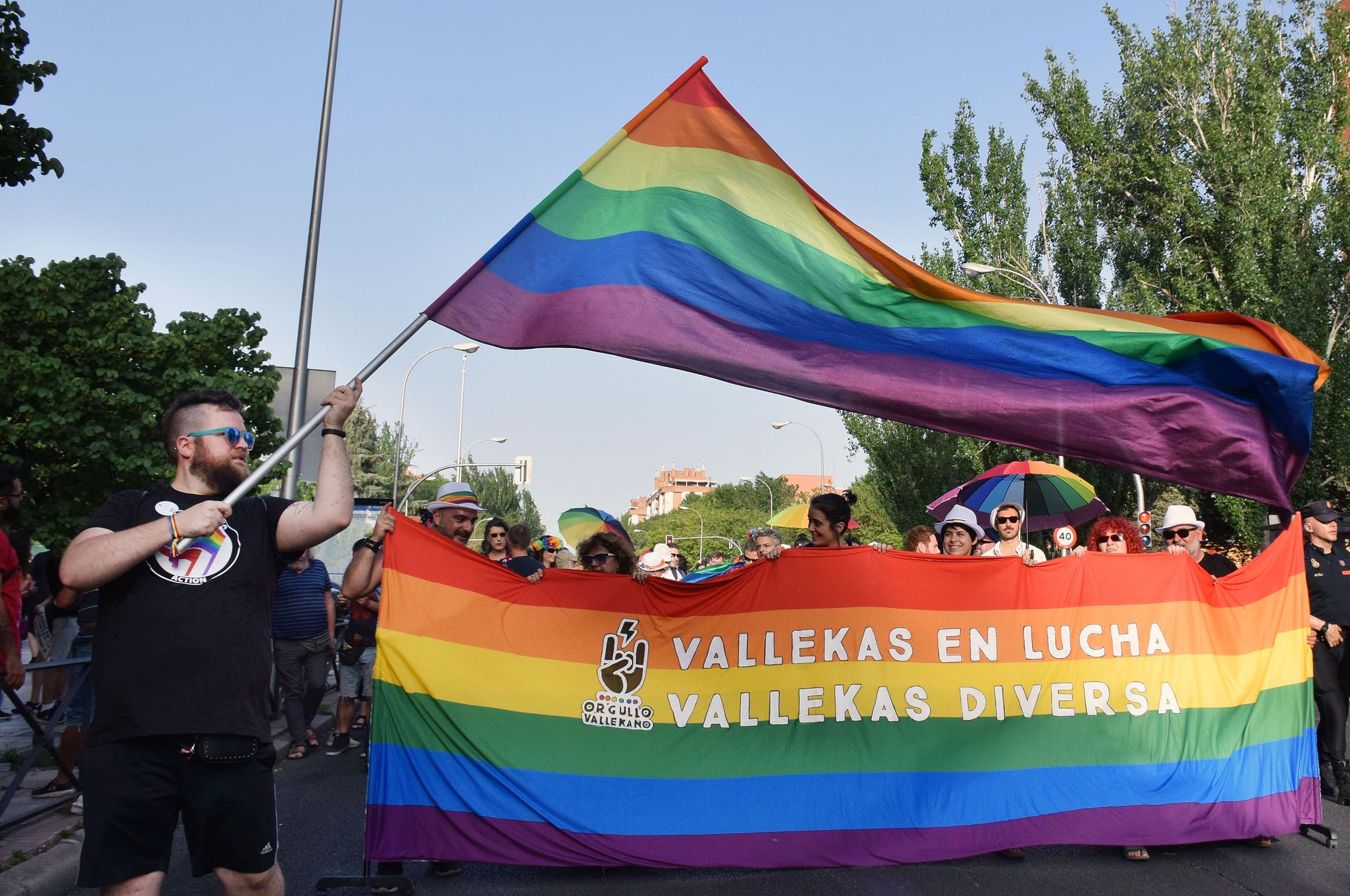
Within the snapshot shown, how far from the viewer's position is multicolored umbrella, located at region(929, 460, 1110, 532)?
1156 centimetres

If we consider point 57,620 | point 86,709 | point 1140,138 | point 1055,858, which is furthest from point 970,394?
point 1140,138

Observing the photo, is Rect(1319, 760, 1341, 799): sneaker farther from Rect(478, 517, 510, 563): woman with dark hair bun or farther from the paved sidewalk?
the paved sidewalk

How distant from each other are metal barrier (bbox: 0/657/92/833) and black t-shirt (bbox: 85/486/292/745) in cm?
293

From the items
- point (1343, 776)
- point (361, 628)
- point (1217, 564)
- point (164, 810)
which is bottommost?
point (1343, 776)

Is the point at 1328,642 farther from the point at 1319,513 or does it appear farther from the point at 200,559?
the point at 200,559

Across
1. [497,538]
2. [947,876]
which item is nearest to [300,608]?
[497,538]

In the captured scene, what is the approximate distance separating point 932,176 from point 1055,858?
2582cm

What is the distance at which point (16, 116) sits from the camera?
26.9 feet

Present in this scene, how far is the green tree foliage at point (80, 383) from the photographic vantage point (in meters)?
14.3

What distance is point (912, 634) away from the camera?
19.9 feet

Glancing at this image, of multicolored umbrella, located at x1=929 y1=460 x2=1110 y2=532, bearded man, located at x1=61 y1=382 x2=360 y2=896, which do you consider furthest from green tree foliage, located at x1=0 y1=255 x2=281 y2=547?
bearded man, located at x1=61 y1=382 x2=360 y2=896

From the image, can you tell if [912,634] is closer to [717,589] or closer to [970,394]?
[717,589]

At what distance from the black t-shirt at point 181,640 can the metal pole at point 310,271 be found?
7039 millimetres

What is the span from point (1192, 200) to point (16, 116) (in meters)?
22.5
